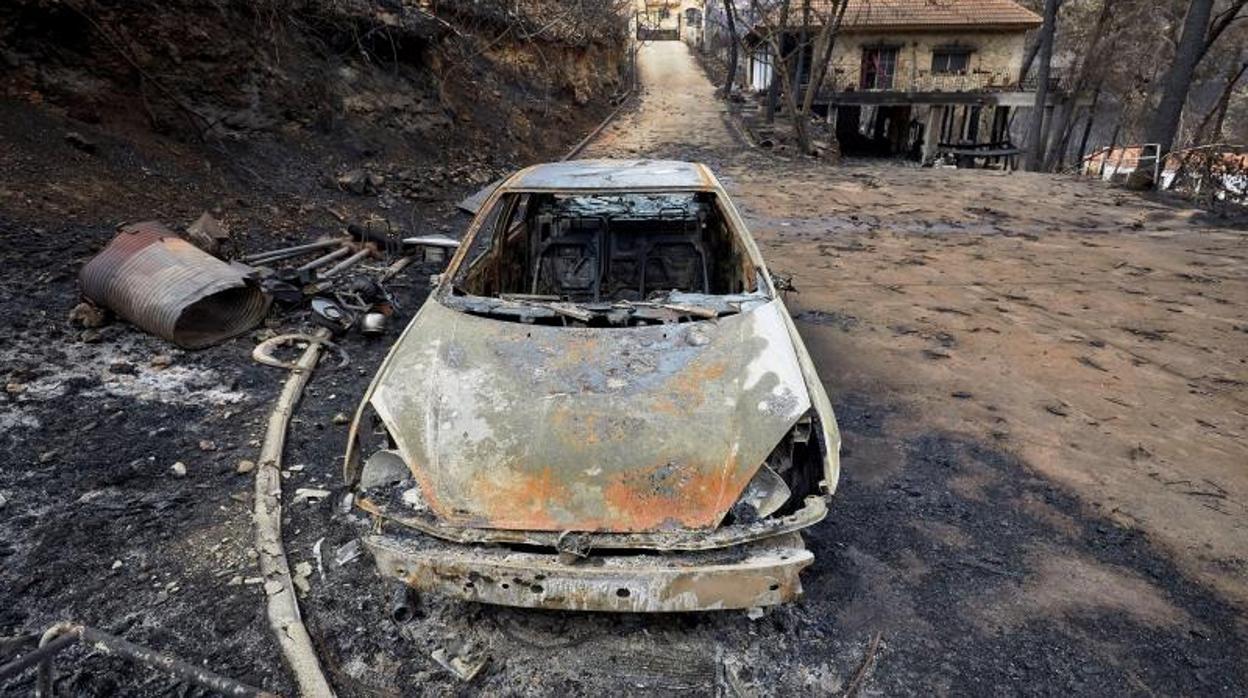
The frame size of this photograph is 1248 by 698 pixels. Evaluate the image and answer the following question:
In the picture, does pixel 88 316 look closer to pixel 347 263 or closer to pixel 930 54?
pixel 347 263

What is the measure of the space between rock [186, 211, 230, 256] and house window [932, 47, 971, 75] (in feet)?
99.8

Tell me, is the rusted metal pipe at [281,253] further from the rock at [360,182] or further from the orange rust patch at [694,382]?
the orange rust patch at [694,382]

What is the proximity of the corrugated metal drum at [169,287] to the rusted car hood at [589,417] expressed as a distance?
2.74 meters

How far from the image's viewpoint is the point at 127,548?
3049mm

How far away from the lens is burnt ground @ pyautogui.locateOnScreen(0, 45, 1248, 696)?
2.52 meters

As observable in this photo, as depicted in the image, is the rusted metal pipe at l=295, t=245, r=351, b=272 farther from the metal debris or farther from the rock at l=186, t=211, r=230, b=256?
the metal debris

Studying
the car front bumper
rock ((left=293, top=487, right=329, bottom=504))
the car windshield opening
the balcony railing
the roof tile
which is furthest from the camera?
the balcony railing

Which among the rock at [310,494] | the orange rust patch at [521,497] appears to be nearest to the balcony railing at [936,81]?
the rock at [310,494]

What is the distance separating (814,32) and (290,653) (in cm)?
3061

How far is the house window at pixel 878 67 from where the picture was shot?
1140 inches

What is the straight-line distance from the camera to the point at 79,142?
692 centimetres

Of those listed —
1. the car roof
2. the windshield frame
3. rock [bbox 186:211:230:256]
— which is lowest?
rock [bbox 186:211:230:256]

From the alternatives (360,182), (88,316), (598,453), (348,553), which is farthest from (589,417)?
(360,182)

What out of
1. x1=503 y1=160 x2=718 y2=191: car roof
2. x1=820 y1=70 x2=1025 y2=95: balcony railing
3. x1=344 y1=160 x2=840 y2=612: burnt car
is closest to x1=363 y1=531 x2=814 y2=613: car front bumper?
x1=344 y1=160 x2=840 y2=612: burnt car
